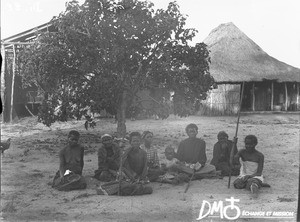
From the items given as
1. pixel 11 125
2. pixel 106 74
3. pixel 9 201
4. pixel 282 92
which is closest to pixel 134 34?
pixel 106 74

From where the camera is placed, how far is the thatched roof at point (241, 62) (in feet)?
61.7

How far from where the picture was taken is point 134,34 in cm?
838

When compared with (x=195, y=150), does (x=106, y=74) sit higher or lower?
higher

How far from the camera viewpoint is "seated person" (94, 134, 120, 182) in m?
6.30

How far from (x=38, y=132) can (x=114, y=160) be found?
237 inches

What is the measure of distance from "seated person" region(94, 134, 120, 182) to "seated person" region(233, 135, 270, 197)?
1.91 meters

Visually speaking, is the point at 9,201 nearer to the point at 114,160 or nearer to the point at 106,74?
the point at 114,160

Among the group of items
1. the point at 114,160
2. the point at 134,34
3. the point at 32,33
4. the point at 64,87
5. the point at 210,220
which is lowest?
the point at 210,220

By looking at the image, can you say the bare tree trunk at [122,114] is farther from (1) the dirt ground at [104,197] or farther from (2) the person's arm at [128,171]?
(2) the person's arm at [128,171]

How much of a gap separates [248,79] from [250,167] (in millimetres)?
13220

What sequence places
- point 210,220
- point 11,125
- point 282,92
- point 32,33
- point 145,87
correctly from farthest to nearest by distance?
1. point 282,92
2. point 32,33
3. point 11,125
4. point 145,87
5. point 210,220

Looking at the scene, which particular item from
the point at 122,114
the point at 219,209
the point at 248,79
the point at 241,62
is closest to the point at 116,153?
the point at 219,209

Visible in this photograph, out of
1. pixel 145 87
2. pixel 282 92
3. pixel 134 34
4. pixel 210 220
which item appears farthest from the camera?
pixel 282 92

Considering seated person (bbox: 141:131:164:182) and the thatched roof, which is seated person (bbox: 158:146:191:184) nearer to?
seated person (bbox: 141:131:164:182)
